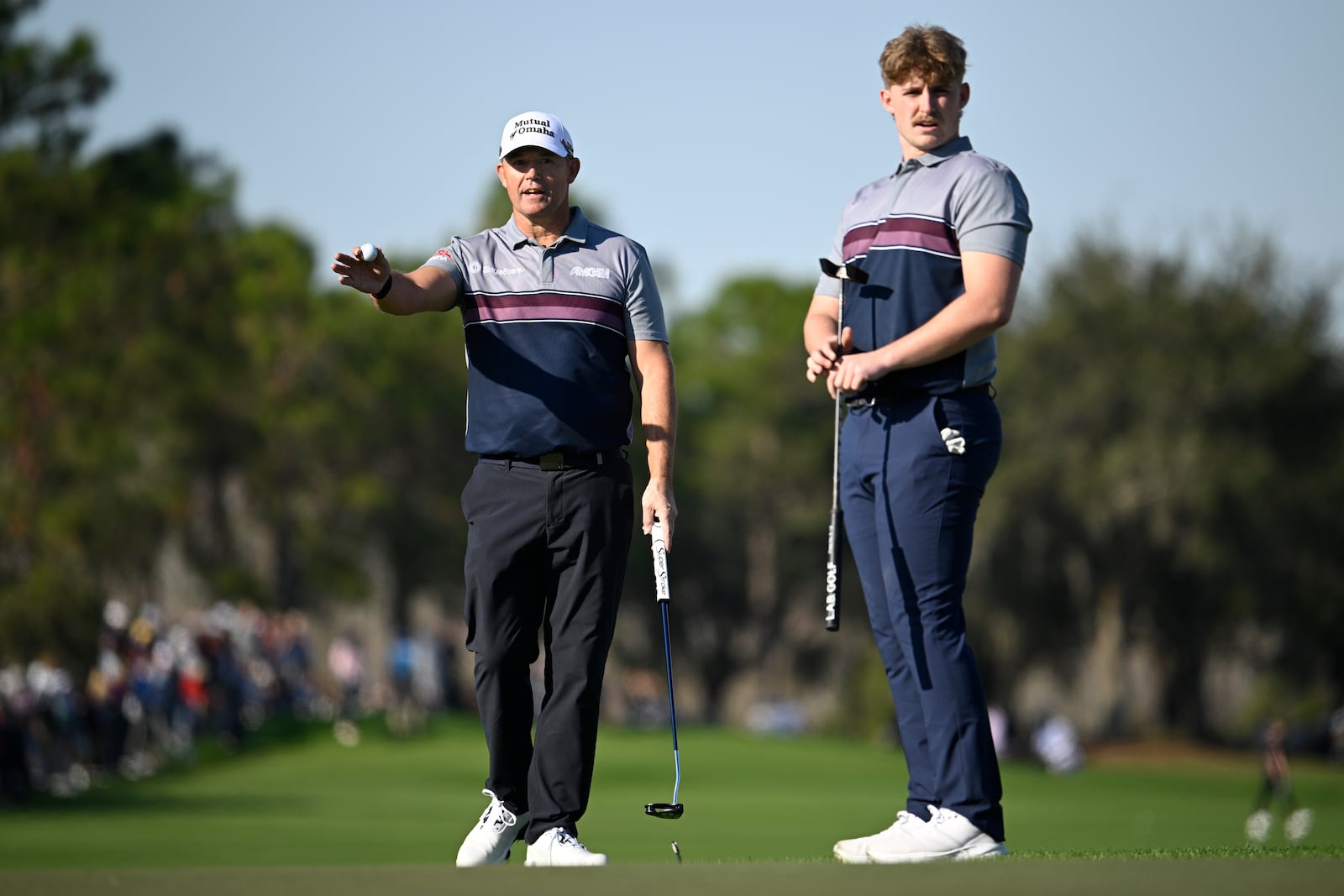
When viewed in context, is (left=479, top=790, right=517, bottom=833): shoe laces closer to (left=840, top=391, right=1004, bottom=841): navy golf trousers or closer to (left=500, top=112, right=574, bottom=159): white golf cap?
(left=840, top=391, right=1004, bottom=841): navy golf trousers

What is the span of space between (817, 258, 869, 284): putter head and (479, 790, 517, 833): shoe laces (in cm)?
186

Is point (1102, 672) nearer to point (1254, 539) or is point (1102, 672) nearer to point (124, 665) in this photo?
point (1254, 539)

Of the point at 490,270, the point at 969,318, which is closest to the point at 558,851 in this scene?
the point at 490,270

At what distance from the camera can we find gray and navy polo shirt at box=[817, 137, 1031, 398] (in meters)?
5.08

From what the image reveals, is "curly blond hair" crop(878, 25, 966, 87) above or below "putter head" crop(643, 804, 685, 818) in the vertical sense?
above

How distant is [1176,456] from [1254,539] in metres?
2.73

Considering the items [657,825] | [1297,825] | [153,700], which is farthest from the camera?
[153,700]

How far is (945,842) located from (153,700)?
22381mm

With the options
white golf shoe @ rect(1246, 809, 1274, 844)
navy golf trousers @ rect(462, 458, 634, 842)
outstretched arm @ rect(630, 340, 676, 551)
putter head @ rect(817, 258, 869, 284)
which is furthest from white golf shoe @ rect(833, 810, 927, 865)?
white golf shoe @ rect(1246, 809, 1274, 844)

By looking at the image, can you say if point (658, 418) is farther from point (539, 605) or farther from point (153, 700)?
point (153, 700)

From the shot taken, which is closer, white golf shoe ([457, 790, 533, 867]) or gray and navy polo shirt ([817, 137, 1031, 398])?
gray and navy polo shirt ([817, 137, 1031, 398])

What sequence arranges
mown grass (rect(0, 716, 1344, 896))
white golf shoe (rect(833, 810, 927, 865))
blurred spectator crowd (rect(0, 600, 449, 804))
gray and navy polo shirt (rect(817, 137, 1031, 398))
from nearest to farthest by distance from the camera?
mown grass (rect(0, 716, 1344, 896)), white golf shoe (rect(833, 810, 927, 865)), gray and navy polo shirt (rect(817, 137, 1031, 398)), blurred spectator crowd (rect(0, 600, 449, 804))

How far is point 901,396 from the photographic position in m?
5.18

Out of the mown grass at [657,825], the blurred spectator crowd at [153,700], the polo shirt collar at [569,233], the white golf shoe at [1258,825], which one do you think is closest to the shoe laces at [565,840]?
the mown grass at [657,825]
